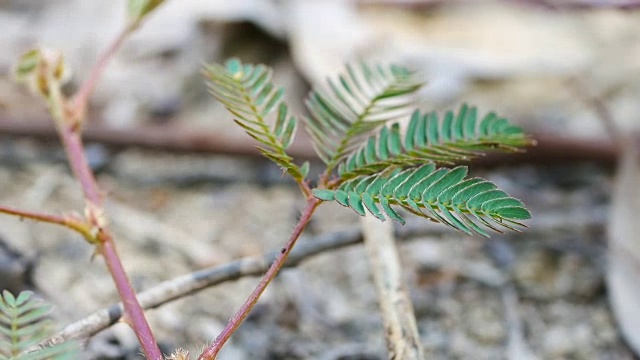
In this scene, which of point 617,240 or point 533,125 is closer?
point 617,240

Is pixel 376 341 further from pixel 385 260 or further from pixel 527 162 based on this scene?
pixel 527 162

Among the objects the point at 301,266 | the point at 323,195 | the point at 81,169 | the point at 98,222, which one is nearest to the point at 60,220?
the point at 98,222

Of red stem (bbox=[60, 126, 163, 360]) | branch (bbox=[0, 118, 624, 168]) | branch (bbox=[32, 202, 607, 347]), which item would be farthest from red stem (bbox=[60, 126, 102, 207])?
branch (bbox=[0, 118, 624, 168])

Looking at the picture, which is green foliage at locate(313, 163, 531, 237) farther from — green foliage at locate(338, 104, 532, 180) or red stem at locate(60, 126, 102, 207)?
red stem at locate(60, 126, 102, 207)

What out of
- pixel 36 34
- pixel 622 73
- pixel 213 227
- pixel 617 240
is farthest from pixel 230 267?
pixel 36 34

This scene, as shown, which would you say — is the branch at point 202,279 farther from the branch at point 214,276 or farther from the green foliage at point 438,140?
the green foliage at point 438,140

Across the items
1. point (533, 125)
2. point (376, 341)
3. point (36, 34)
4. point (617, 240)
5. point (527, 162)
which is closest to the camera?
point (376, 341)
